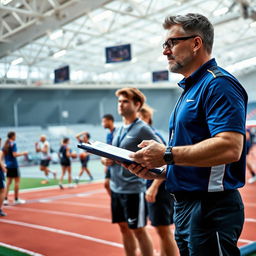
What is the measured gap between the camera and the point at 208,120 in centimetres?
166

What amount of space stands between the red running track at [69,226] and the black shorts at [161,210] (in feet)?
4.41

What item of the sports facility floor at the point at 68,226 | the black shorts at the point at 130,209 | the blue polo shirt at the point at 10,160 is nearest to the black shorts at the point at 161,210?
the black shorts at the point at 130,209

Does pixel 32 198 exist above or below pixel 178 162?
below

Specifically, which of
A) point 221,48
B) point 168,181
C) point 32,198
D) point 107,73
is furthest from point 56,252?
point 107,73

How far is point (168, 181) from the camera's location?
6.31 ft

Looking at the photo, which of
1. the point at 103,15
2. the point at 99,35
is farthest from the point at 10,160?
the point at 103,15

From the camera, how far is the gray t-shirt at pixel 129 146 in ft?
11.3

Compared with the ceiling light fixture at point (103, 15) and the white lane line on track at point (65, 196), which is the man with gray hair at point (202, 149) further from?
the ceiling light fixture at point (103, 15)

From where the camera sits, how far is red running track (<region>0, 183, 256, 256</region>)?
4867mm

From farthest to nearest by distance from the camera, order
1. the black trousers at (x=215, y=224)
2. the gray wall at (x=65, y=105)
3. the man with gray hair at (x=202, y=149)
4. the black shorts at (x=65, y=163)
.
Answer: the gray wall at (x=65, y=105) < the black shorts at (x=65, y=163) < the black trousers at (x=215, y=224) < the man with gray hair at (x=202, y=149)

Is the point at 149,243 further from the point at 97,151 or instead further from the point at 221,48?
the point at 221,48

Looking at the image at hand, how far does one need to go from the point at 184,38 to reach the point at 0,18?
519 inches

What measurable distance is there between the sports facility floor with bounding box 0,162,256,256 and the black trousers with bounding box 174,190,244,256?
291 cm

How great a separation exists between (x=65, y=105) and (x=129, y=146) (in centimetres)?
2762
